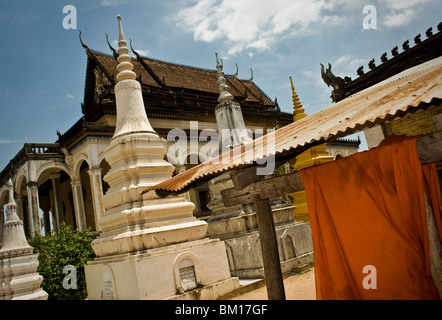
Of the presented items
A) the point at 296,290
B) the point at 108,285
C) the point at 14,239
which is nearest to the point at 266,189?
the point at 296,290

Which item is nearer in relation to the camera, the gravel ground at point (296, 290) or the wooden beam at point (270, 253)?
the wooden beam at point (270, 253)

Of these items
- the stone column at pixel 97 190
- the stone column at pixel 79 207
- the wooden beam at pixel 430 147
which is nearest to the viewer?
the wooden beam at pixel 430 147

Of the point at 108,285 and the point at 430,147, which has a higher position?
the point at 430,147

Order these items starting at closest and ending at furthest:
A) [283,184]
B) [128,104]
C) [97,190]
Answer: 1. [283,184]
2. [128,104]
3. [97,190]

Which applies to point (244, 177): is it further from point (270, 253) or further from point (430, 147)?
point (430, 147)

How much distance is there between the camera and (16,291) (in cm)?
551

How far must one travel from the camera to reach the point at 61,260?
7852 millimetres

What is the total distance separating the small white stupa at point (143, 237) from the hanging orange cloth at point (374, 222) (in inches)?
104

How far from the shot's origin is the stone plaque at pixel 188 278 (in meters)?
5.28

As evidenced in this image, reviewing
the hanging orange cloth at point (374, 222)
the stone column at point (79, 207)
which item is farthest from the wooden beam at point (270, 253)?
the stone column at point (79, 207)

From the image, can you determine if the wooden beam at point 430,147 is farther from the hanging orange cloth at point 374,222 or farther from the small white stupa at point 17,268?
the small white stupa at point 17,268

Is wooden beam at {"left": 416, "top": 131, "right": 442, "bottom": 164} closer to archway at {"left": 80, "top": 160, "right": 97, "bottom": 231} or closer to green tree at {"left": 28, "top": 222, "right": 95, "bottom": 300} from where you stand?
green tree at {"left": 28, "top": 222, "right": 95, "bottom": 300}

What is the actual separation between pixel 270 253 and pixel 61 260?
6.04m

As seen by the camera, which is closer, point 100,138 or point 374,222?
point 374,222
